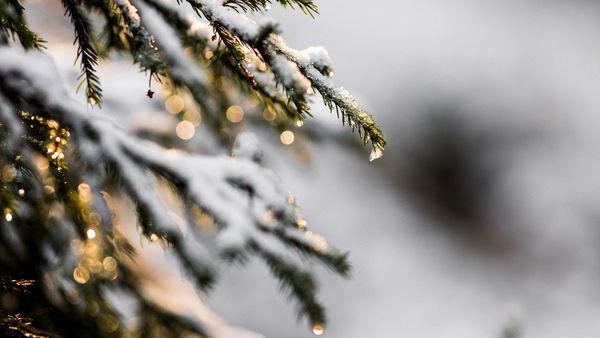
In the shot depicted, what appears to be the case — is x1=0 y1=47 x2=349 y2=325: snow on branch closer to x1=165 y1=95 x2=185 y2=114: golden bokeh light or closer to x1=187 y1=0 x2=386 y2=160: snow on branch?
x1=187 y1=0 x2=386 y2=160: snow on branch

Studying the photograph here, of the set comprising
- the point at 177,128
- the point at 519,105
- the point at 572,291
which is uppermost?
the point at 519,105

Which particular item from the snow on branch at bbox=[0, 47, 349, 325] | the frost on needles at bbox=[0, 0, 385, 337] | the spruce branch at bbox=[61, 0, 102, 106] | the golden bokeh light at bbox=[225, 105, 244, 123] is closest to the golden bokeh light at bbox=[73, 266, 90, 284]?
the frost on needles at bbox=[0, 0, 385, 337]

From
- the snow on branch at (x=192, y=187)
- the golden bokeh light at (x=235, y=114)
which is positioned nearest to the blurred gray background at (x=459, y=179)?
the golden bokeh light at (x=235, y=114)

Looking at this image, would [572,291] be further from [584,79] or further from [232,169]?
[232,169]

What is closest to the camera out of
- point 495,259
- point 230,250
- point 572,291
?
point 230,250

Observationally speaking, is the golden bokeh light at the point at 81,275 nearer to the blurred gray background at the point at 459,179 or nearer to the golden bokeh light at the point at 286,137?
the golden bokeh light at the point at 286,137

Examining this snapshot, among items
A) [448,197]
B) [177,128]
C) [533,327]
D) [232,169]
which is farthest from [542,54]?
[232,169]

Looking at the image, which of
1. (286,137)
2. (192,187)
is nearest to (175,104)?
(286,137)
